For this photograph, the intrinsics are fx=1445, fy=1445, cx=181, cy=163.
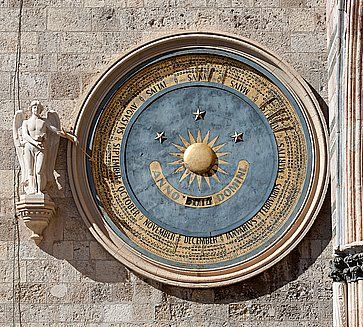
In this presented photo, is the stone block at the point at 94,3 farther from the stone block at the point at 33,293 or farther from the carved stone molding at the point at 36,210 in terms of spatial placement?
the stone block at the point at 33,293

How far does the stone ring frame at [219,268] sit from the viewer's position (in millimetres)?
10133

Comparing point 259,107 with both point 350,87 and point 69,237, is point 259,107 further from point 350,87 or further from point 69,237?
point 69,237

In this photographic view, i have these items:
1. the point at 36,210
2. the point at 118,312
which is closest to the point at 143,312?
the point at 118,312

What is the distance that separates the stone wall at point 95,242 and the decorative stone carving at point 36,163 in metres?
0.12

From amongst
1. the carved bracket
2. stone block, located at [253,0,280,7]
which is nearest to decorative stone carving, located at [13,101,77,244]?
stone block, located at [253,0,280,7]

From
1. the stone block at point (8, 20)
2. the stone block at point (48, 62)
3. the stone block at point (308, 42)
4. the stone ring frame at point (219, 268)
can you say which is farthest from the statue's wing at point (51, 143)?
the stone block at point (308, 42)

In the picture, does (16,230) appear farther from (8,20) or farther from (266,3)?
(266,3)

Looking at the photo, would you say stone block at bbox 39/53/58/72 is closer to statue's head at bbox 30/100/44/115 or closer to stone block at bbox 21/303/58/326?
statue's head at bbox 30/100/44/115

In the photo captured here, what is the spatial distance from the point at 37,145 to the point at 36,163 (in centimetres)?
13

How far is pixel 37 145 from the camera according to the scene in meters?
10.1

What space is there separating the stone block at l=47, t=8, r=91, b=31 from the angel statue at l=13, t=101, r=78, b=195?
0.63 m

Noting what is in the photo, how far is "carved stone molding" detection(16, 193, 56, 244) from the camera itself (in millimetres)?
→ 10055

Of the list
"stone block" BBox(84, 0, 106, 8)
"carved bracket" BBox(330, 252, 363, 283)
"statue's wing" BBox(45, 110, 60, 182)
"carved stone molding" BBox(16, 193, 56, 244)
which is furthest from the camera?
"stone block" BBox(84, 0, 106, 8)

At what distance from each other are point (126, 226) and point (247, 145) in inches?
40.8
